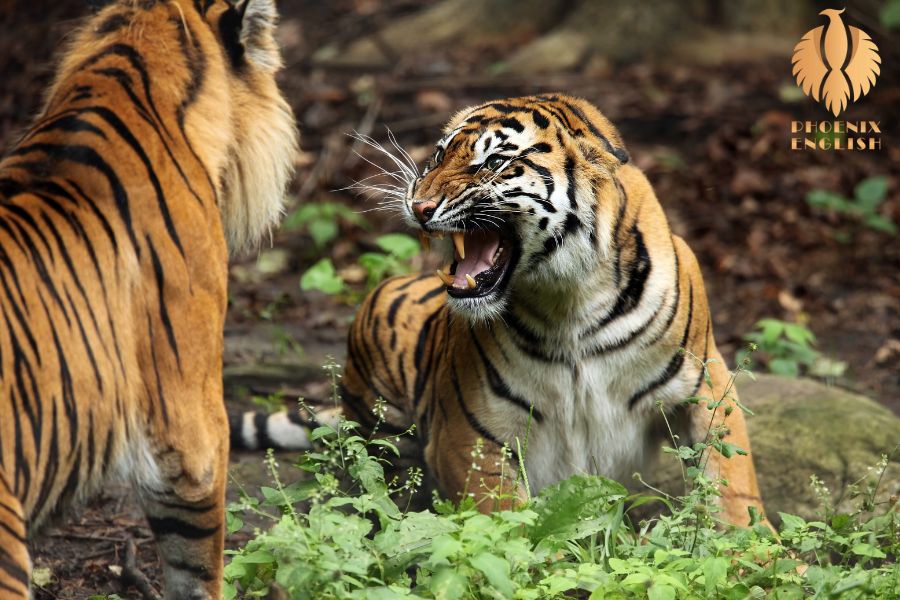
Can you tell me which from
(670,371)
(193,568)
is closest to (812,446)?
(670,371)

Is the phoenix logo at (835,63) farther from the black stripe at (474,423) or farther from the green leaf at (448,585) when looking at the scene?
the green leaf at (448,585)

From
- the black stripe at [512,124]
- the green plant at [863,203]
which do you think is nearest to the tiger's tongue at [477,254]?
the black stripe at [512,124]

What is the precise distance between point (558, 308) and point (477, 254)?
308 mm

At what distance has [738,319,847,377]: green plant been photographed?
532cm

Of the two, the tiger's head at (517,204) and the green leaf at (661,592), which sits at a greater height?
the tiger's head at (517,204)

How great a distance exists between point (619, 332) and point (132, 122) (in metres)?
1.55

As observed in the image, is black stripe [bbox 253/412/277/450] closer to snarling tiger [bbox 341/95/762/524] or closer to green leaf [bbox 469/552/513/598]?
snarling tiger [bbox 341/95/762/524]

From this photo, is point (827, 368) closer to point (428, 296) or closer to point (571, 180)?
point (428, 296)

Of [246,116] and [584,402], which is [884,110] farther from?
[246,116]

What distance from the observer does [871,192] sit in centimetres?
758

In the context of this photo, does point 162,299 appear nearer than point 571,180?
Yes

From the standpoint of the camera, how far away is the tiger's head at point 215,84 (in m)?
Result: 3.09

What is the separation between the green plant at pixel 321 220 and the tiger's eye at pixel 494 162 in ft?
12.2

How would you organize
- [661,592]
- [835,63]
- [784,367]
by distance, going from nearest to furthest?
[661,592], [784,367], [835,63]
